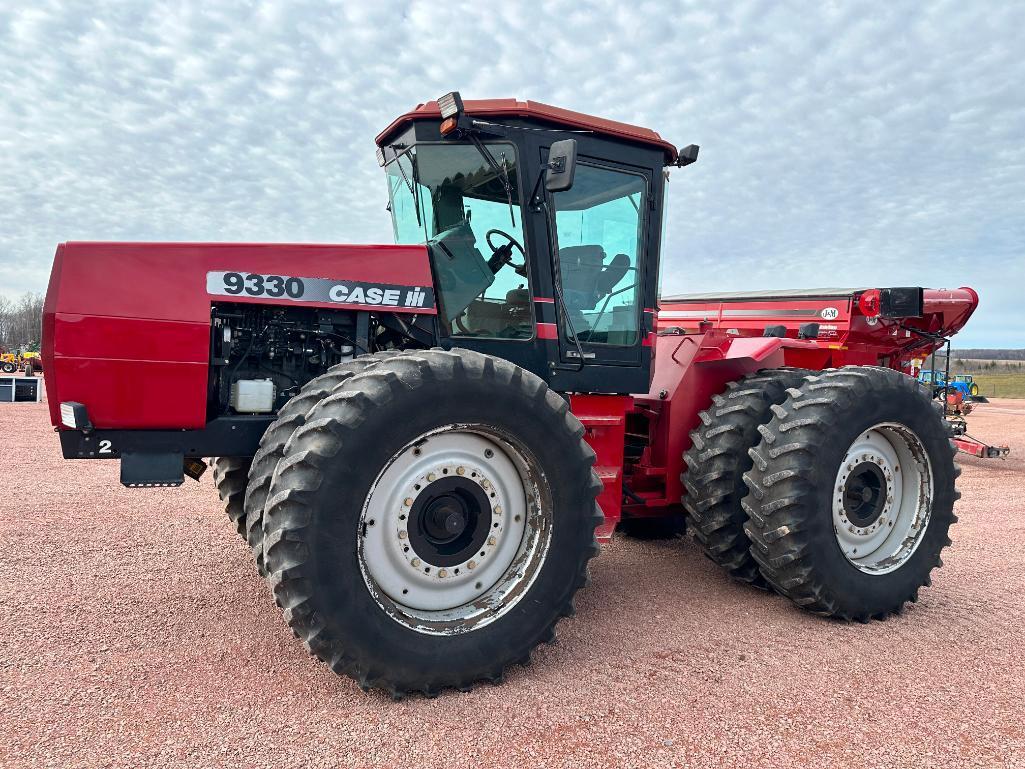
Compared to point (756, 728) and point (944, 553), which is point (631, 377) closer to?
point (756, 728)

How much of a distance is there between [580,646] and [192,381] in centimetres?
235

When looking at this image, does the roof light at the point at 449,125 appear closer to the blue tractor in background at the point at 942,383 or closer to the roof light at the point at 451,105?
the roof light at the point at 451,105

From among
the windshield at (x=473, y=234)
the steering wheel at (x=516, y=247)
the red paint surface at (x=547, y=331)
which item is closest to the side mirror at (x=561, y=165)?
the windshield at (x=473, y=234)

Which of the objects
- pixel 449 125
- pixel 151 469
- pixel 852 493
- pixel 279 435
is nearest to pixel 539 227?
pixel 449 125

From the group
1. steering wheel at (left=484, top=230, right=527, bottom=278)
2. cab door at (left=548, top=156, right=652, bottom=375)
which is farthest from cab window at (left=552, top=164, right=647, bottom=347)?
steering wheel at (left=484, top=230, right=527, bottom=278)

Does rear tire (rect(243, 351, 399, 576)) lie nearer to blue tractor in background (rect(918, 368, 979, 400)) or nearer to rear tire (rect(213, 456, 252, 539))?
rear tire (rect(213, 456, 252, 539))

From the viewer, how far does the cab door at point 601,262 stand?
439 cm

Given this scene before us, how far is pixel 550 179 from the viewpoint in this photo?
4.00 metres

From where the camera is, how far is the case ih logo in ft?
11.9

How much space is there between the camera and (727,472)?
4574mm

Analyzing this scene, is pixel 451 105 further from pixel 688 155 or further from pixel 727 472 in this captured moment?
pixel 727 472

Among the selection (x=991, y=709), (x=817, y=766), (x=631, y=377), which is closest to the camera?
(x=817, y=766)

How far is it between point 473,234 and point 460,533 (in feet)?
5.83

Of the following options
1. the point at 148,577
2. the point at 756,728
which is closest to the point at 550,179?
the point at 756,728
